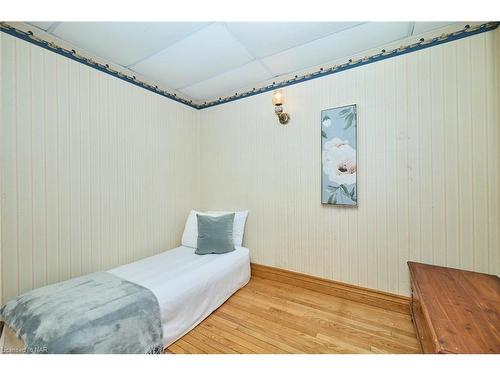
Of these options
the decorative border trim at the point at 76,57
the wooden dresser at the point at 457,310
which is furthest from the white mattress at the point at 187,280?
the decorative border trim at the point at 76,57

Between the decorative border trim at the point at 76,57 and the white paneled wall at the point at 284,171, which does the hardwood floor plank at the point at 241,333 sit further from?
the decorative border trim at the point at 76,57

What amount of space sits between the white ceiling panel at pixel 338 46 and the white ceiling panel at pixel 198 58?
368mm

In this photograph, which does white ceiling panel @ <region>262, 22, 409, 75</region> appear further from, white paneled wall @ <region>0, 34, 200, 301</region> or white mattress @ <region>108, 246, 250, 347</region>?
white mattress @ <region>108, 246, 250, 347</region>

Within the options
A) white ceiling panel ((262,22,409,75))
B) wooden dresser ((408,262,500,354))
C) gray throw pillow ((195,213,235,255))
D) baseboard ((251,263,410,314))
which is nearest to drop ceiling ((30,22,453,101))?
white ceiling panel ((262,22,409,75))

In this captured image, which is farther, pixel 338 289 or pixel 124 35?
pixel 338 289

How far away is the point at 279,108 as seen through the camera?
7.70 feet

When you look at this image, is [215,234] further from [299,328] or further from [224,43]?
[224,43]

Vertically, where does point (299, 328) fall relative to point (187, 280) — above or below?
below

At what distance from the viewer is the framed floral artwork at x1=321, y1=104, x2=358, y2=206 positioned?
6.79 ft

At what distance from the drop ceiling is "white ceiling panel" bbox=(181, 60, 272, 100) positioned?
20mm

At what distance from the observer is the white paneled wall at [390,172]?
163 centimetres

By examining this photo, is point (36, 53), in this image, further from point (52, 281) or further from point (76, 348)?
point (76, 348)

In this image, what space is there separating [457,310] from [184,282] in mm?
1826

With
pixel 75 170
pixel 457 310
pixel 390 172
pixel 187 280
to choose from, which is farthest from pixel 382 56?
pixel 75 170
